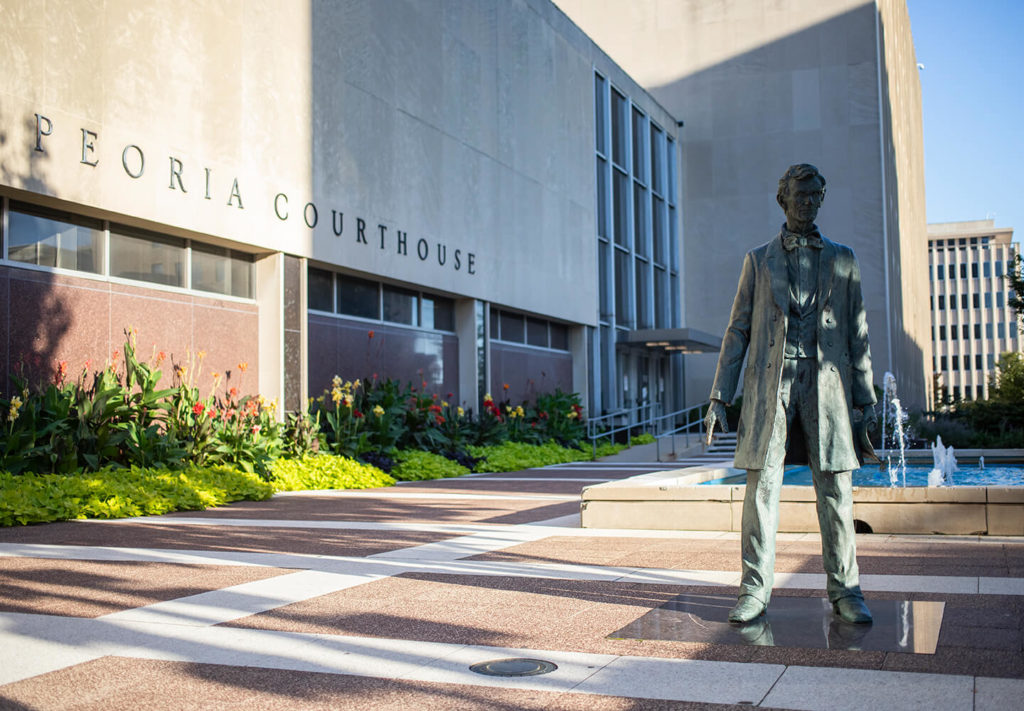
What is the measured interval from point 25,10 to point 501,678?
37.8ft

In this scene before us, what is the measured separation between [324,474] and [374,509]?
3720 millimetres

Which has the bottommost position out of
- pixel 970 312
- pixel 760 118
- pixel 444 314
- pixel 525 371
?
pixel 525 371

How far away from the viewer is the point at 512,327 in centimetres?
2603

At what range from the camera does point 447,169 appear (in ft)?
72.3

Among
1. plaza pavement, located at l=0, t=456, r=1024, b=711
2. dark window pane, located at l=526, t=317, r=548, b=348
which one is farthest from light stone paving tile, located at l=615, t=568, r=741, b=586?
dark window pane, located at l=526, t=317, r=548, b=348

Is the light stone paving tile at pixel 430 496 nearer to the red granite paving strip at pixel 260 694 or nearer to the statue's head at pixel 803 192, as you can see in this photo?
the statue's head at pixel 803 192

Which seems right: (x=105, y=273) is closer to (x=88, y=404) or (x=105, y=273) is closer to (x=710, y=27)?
(x=88, y=404)

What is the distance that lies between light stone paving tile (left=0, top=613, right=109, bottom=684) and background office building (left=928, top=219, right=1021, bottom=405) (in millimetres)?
127671

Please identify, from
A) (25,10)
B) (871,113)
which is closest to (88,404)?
(25,10)

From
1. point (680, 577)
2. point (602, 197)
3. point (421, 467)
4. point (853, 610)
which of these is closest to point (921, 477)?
point (421, 467)

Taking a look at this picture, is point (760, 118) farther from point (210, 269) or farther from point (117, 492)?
point (117, 492)

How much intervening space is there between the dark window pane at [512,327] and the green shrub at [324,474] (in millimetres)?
9625

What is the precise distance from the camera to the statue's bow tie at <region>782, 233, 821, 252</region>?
548 centimetres

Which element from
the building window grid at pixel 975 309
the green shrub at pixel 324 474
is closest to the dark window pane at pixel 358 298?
the green shrub at pixel 324 474
